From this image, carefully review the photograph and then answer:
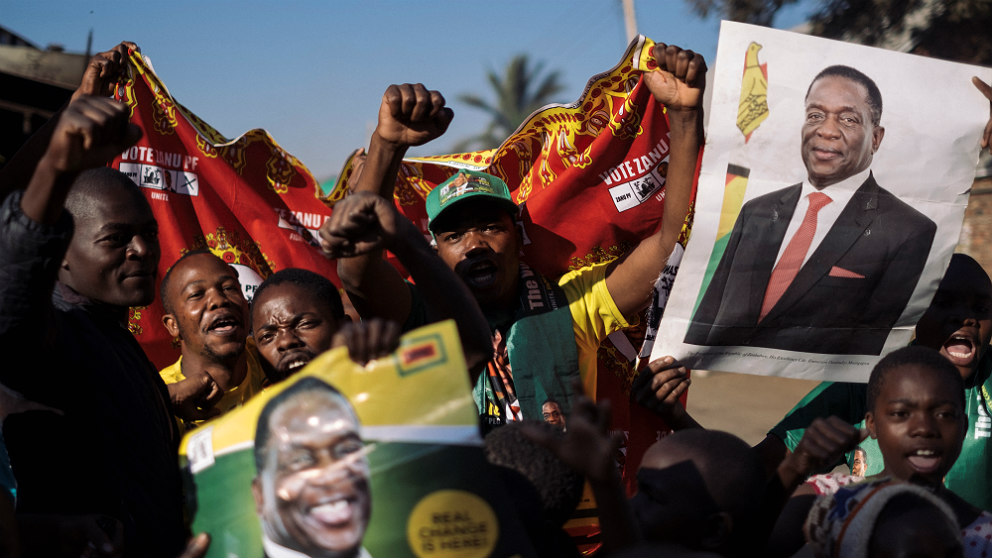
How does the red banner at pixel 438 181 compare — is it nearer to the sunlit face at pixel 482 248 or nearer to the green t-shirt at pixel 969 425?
the sunlit face at pixel 482 248

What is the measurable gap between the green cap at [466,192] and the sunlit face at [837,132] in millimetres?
1111

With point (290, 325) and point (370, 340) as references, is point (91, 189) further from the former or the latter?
point (370, 340)

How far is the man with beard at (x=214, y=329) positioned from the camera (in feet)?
11.0

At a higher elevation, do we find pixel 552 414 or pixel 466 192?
pixel 466 192

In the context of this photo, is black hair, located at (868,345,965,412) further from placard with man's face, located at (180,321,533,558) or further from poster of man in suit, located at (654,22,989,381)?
placard with man's face, located at (180,321,533,558)

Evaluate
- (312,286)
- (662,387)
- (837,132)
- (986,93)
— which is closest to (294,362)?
(312,286)

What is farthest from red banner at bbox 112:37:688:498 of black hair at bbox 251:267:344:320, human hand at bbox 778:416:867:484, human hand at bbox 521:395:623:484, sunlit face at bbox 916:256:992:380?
human hand at bbox 521:395:623:484

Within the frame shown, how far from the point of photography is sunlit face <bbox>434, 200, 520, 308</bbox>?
3.29m

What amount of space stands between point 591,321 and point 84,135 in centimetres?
201

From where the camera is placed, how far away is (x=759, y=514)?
7.22ft

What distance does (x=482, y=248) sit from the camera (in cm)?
332

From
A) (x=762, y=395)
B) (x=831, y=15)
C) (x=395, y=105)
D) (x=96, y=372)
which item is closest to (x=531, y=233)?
(x=395, y=105)

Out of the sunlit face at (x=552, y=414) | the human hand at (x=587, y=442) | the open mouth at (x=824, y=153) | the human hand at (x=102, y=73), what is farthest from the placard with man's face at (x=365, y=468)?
the human hand at (x=102, y=73)

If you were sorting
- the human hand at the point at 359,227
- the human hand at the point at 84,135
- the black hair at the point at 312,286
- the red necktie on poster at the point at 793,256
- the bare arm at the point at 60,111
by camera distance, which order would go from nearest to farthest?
the human hand at the point at 84,135, the human hand at the point at 359,227, the bare arm at the point at 60,111, the black hair at the point at 312,286, the red necktie on poster at the point at 793,256
